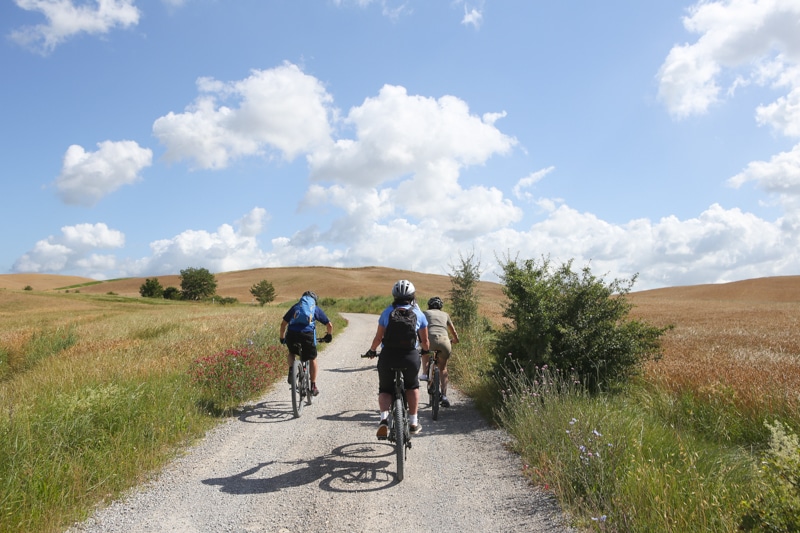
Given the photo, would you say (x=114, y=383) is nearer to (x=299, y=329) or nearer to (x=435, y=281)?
(x=299, y=329)

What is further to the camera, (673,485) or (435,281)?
(435,281)

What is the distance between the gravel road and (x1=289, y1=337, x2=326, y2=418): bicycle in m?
0.45

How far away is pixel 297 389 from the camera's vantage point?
349 inches

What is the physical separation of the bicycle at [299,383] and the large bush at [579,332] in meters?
3.78

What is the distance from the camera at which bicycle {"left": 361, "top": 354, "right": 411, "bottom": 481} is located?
18.2 ft

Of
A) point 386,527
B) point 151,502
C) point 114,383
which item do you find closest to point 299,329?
point 114,383

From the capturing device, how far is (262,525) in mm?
4469

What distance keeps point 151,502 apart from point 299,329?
15.1 ft

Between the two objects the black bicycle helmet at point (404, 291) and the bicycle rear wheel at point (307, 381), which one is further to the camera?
the bicycle rear wheel at point (307, 381)

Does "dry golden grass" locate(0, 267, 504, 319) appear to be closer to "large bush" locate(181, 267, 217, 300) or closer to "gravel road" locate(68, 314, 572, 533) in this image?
"large bush" locate(181, 267, 217, 300)

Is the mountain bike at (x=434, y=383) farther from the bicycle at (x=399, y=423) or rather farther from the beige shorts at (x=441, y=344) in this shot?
the bicycle at (x=399, y=423)

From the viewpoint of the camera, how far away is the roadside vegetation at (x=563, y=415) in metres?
4.14

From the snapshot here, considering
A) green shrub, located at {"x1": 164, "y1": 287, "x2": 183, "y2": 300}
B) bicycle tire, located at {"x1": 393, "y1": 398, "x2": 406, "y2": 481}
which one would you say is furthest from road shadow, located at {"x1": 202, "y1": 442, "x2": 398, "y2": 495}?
green shrub, located at {"x1": 164, "y1": 287, "x2": 183, "y2": 300}

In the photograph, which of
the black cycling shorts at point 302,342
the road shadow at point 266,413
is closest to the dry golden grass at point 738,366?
the black cycling shorts at point 302,342
